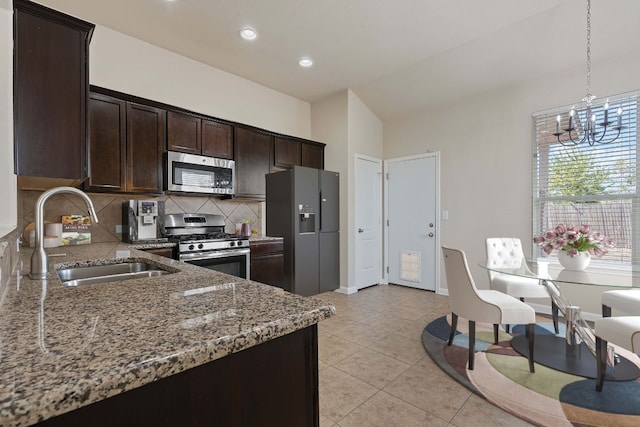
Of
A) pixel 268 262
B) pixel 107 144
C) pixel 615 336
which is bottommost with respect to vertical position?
pixel 615 336

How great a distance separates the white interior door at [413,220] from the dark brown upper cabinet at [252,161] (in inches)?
81.3

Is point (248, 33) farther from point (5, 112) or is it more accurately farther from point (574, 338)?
point (574, 338)

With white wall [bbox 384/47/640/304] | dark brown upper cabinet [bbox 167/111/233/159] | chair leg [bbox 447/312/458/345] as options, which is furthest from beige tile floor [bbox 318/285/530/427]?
dark brown upper cabinet [bbox 167/111/233/159]

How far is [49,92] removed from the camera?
1.69m

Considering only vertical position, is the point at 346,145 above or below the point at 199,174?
above

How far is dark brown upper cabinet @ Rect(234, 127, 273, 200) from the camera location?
3.82 m

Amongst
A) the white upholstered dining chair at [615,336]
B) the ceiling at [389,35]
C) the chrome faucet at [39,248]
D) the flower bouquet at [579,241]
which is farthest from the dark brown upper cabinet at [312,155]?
the white upholstered dining chair at [615,336]

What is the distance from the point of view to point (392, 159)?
498 cm

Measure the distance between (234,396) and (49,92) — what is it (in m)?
1.98

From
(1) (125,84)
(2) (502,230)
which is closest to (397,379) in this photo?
(2) (502,230)

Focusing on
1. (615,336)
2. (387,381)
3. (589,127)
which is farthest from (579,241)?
(387,381)

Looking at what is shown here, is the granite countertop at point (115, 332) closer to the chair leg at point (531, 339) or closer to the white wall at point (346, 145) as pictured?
the chair leg at point (531, 339)

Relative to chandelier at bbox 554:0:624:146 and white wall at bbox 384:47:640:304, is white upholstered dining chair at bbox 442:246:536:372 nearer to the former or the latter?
chandelier at bbox 554:0:624:146

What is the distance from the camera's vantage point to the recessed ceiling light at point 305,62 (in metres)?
3.71
